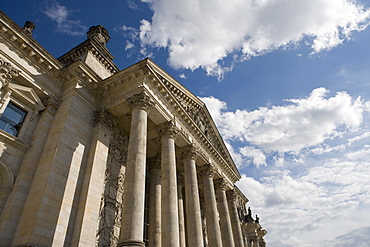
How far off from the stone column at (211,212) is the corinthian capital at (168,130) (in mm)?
6710

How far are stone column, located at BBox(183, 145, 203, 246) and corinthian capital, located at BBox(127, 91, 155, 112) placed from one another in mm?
6134

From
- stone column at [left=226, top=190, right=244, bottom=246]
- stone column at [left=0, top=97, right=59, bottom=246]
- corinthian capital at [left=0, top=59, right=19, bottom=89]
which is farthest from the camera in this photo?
stone column at [left=226, top=190, right=244, bottom=246]

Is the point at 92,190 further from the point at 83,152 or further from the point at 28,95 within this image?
the point at 28,95

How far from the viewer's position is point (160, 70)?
1841cm

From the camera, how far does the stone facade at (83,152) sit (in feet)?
37.3

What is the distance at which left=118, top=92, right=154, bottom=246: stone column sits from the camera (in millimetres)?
11029

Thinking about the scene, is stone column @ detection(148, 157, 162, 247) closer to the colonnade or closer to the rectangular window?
the colonnade

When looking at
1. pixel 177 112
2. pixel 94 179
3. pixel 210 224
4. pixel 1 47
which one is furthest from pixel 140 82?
pixel 210 224

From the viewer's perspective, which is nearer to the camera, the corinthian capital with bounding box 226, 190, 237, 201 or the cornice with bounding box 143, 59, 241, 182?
the cornice with bounding box 143, 59, 241, 182

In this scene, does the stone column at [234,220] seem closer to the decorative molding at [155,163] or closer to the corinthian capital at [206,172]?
the corinthian capital at [206,172]

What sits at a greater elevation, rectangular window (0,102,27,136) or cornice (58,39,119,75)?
cornice (58,39,119,75)

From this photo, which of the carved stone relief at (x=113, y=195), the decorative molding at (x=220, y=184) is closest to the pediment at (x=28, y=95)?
the carved stone relief at (x=113, y=195)

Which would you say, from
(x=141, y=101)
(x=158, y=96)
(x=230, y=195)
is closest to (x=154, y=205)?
(x=158, y=96)

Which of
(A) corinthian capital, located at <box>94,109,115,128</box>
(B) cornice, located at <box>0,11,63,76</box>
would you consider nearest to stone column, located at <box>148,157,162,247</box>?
(A) corinthian capital, located at <box>94,109,115,128</box>
